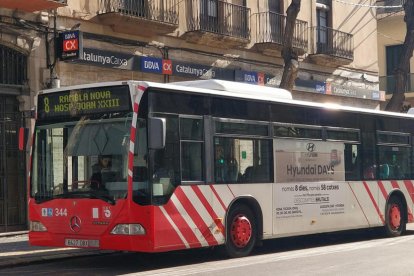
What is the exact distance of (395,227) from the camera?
16.8 metres

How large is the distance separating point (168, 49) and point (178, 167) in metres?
10.1

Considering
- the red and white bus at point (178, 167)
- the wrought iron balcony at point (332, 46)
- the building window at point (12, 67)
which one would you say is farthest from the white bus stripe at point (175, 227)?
the wrought iron balcony at point (332, 46)

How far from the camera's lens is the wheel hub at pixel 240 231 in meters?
12.5

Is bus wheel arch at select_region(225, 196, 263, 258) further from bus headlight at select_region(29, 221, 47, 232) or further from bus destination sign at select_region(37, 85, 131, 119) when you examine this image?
bus headlight at select_region(29, 221, 47, 232)

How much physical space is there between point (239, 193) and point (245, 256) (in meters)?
1.16

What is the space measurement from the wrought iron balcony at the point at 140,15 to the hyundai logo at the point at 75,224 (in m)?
8.50

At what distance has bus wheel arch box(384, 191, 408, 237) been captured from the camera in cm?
1656

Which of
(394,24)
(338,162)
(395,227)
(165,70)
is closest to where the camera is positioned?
(338,162)

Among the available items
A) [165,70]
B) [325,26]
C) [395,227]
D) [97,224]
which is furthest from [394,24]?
[97,224]

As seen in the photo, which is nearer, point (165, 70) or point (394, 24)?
point (165, 70)

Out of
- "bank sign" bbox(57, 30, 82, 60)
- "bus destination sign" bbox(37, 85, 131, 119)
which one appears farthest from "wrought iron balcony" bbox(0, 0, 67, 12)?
"bus destination sign" bbox(37, 85, 131, 119)

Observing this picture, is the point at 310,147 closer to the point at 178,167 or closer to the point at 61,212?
the point at 178,167

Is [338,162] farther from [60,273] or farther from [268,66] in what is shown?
[268,66]

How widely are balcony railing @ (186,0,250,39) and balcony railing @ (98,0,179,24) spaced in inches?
32.4
